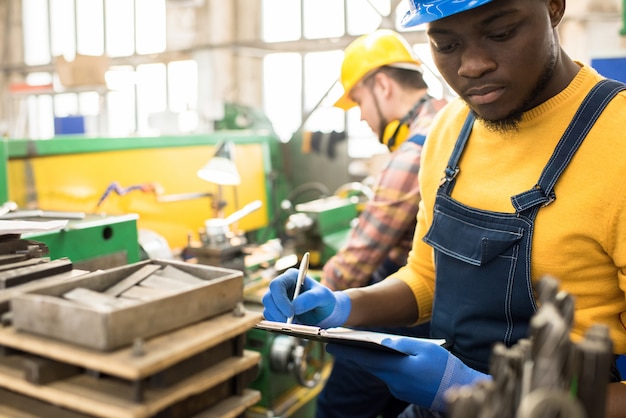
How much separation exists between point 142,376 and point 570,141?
790 millimetres

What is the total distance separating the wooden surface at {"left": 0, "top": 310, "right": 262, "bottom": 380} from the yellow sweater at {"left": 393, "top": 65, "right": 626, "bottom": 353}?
59 cm

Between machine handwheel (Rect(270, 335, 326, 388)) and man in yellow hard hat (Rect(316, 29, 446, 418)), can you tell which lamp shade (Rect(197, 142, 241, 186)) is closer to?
man in yellow hard hat (Rect(316, 29, 446, 418))

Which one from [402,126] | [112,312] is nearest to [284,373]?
[402,126]

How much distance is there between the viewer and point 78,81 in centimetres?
374

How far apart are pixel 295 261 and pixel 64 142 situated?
0.91 m

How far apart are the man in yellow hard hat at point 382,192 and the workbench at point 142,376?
1218 millimetres

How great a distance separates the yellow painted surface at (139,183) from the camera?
1.77 metres

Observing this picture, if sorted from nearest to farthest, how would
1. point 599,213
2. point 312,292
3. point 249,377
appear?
point 249,377 → point 599,213 → point 312,292

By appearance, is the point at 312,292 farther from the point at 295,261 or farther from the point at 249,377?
the point at 295,261

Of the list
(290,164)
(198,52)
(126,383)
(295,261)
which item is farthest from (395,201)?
(198,52)

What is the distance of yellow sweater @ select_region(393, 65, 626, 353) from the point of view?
953 mm

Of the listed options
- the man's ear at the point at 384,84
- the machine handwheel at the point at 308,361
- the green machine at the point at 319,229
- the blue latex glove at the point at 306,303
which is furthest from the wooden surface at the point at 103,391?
the green machine at the point at 319,229

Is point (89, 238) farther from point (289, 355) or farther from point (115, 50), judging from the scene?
point (115, 50)

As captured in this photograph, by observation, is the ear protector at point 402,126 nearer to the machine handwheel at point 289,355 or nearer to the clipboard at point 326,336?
the machine handwheel at point 289,355
